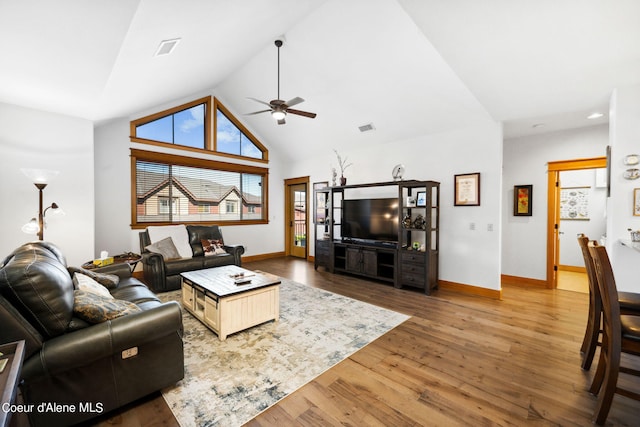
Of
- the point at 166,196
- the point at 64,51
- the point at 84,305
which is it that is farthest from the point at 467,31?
the point at 166,196

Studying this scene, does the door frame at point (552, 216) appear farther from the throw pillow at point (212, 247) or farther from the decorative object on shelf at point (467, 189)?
the throw pillow at point (212, 247)

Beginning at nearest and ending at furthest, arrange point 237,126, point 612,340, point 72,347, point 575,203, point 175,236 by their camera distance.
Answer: point 72,347 → point 612,340 → point 175,236 → point 575,203 → point 237,126

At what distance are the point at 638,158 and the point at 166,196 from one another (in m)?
7.07

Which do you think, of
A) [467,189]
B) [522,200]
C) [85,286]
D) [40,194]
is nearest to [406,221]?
[467,189]

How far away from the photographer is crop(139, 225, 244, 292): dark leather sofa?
13.3ft

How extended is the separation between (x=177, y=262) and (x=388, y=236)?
11.8 feet

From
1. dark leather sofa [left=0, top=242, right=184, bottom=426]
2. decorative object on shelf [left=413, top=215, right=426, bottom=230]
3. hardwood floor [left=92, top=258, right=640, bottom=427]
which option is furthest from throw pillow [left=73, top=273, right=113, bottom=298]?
decorative object on shelf [left=413, top=215, right=426, bottom=230]

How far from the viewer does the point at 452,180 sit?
14.5 ft

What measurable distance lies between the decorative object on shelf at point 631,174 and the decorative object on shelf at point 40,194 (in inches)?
265

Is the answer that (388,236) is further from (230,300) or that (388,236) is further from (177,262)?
(177,262)

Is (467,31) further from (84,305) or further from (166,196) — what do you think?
(166,196)

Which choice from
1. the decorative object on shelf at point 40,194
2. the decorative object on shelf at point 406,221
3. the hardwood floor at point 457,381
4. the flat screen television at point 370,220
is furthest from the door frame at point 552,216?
the decorative object on shelf at point 40,194

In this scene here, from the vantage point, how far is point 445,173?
449 cm

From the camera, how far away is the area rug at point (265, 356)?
1.80 metres
